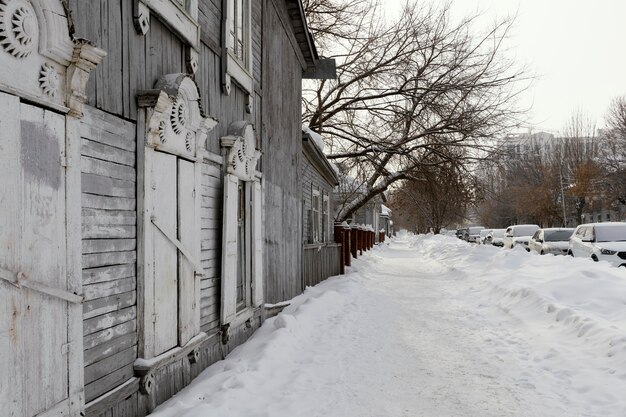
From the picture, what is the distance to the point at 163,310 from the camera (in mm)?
3865

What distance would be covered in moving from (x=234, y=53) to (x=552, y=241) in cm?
1917

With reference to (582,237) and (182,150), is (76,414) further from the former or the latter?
(582,237)

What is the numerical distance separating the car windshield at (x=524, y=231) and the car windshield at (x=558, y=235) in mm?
6671

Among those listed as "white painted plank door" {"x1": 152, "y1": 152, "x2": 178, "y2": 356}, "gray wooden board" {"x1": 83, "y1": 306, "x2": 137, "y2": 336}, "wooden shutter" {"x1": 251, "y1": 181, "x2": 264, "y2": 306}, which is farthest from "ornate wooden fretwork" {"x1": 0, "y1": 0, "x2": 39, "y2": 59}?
"wooden shutter" {"x1": 251, "y1": 181, "x2": 264, "y2": 306}

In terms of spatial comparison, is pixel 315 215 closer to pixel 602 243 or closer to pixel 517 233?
pixel 602 243

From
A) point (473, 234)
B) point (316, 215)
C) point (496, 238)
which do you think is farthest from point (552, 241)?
point (473, 234)

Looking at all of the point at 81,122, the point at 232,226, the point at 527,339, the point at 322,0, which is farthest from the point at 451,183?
the point at 81,122

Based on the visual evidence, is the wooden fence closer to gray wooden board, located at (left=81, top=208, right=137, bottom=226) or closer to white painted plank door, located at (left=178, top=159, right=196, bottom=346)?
white painted plank door, located at (left=178, top=159, right=196, bottom=346)

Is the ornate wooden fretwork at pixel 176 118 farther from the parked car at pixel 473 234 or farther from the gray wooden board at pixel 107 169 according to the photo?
the parked car at pixel 473 234

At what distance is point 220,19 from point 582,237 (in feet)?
50.7

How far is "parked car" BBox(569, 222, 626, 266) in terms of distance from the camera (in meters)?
14.4

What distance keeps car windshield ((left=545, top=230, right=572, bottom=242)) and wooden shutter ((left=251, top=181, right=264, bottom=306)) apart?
18.2 metres

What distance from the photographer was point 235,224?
5730mm

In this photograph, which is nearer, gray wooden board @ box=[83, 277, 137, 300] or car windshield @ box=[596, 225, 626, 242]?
gray wooden board @ box=[83, 277, 137, 300]
